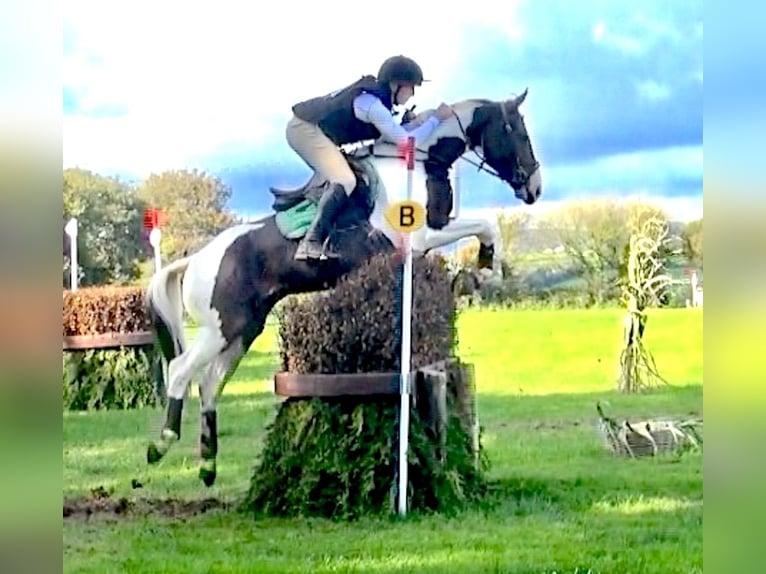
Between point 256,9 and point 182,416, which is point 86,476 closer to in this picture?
point 182,416

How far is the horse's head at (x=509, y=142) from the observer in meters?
3.82

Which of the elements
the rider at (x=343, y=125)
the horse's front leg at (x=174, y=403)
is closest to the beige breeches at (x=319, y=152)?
the rider at (x=343, y=125)

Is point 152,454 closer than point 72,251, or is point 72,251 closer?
point 72,251

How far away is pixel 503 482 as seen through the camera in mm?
3904

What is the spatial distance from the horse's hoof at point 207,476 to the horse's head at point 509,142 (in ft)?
4.15

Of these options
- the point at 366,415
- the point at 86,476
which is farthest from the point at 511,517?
the point at 86,476

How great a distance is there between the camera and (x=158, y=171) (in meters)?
3.74

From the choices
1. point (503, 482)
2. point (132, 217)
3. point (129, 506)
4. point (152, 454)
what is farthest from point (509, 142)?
point (129, 506)

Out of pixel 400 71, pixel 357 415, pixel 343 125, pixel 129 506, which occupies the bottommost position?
pixel 129 506

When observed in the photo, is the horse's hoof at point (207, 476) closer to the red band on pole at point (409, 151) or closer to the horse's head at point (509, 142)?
the red band on pole at point (409, 151)

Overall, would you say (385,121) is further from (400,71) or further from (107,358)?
(107,358)

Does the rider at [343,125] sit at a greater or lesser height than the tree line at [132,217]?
greater

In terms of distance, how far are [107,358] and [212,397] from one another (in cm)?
34

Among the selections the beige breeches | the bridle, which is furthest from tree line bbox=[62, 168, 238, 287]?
the bridle
